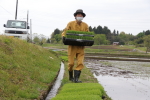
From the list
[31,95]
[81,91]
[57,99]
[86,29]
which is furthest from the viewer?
[86,29]

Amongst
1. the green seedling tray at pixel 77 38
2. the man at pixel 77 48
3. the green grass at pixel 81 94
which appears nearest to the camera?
the green grass at pixel 81 94

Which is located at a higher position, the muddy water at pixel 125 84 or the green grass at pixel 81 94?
the green grass at pixel 81 94

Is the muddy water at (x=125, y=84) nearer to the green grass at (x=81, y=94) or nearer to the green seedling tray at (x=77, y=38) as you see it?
the green grass at (x=81, y=94)

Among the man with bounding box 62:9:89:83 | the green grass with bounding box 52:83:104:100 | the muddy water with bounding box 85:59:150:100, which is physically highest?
the man with bounding box 62:9:89:83

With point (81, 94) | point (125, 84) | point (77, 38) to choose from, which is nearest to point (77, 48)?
point (77, 38)

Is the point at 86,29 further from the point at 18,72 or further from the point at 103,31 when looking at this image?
the point at 103,31

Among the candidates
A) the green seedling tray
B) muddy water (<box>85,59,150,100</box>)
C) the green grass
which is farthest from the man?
the green grass

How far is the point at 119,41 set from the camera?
115688 millimetres

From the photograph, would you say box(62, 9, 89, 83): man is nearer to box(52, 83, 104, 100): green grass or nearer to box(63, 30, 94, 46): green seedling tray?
box(63, 30, 94, 46): green seedling tray

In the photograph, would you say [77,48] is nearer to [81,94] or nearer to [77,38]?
[77,38]

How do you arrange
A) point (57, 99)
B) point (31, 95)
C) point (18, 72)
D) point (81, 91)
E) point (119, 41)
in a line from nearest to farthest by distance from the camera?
point (57, 99)
point (31, 95)
point (81, 91)
point (18, 72)
point (119, 41)

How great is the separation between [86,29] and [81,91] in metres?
2.45

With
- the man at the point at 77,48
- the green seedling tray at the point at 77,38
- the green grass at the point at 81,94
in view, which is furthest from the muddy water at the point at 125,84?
the green seedling tray at the point at 77,38

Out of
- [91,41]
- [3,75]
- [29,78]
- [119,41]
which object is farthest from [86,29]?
[119,41]
